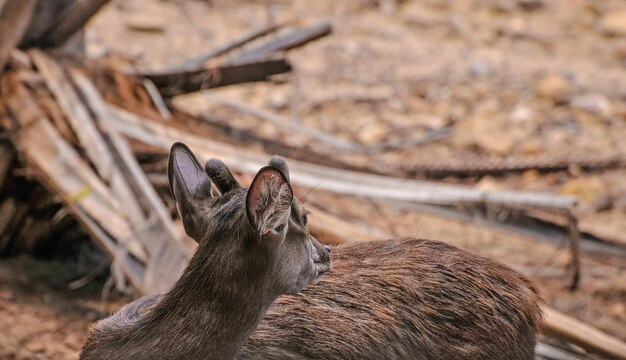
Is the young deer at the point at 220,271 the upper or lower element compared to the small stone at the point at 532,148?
upper

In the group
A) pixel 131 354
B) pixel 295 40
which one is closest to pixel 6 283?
pixel 295 40

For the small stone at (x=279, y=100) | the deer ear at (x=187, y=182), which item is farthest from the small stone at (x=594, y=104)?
the deer ear at (x=187, y=182)

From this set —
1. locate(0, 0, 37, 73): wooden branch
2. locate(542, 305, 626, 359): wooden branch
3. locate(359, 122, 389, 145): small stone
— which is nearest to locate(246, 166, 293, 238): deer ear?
locate(542, 305, 626, 359): wooden branch

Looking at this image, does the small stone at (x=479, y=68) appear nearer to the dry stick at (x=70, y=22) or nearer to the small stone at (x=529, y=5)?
the small stone at (x=529, y=5)

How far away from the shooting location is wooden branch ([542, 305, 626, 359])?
464 cm

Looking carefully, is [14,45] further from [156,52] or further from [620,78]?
[620,78]

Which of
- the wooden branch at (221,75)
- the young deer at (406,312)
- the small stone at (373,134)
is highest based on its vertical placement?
the wooden branch at (221,75)

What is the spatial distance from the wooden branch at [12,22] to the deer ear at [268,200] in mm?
3086

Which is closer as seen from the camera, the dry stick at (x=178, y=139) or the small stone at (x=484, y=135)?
the dry stick at (x=178, y=139)

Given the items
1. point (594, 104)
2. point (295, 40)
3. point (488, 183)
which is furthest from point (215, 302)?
point (594, 104)

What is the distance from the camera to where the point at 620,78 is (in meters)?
9.22

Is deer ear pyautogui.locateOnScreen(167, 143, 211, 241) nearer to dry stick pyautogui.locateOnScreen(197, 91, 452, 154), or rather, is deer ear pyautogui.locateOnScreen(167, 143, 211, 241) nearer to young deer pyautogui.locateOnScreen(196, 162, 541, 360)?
young deer pyautogui.locateOnScreen(196, 162, 541, 360)

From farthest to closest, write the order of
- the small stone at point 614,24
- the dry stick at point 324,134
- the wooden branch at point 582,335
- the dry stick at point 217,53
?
1. the small stone at point 614,24
2. the dry stick at point 324,134
3. the dry stick at point 217,53
4. the wooden branch at point 582,335

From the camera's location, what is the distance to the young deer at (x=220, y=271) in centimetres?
323
